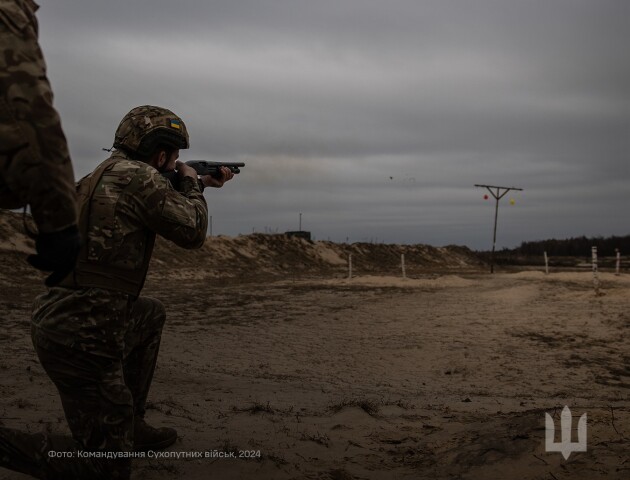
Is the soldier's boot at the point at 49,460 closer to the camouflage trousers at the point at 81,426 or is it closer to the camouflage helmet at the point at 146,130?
the camouflage trousers at the point at 81,426

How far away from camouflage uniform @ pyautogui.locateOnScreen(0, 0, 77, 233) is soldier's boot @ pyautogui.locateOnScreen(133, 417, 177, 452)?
185cm

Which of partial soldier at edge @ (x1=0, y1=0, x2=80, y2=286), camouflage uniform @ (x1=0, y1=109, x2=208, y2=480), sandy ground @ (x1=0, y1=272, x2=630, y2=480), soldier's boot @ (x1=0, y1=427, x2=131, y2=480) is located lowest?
sandy ground @ (x1=0, y1=272, x2=630, y2=480)

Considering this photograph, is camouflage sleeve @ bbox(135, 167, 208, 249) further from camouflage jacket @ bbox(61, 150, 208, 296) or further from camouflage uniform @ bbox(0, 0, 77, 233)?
camouflage uniform @ bbox(0, 0, 77, 233)

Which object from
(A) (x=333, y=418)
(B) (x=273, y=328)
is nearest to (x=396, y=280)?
(B) (x=273, y=328)

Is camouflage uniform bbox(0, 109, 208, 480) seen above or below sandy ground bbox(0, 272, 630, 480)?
above

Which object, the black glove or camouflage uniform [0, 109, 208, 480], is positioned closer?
the black glove

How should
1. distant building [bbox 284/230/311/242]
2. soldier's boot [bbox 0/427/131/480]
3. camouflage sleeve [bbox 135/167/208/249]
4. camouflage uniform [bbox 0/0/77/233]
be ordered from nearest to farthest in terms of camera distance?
camouflage uniform [bbox 0/0/77/233]
soldier's boot [bbox 0/427/131/480]
camouflage sleeve [bbox 135/167/208/249]
distant building [bbox 284/230/311/242]

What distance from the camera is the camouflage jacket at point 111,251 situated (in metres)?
2.41

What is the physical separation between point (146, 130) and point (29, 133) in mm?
1139

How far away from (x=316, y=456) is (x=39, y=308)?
1.84 meters

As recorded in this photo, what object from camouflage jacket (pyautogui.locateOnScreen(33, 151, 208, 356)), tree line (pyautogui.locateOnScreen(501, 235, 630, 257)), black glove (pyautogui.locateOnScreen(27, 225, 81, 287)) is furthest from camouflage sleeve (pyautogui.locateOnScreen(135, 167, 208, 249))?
tree line (pyautogui.locateOnScreen(501, 235, 630, 257))

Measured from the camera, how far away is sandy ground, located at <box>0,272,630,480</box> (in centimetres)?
318

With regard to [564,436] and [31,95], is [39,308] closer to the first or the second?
[31,95]

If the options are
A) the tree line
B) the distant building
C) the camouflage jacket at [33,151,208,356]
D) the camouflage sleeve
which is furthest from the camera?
the tree line
